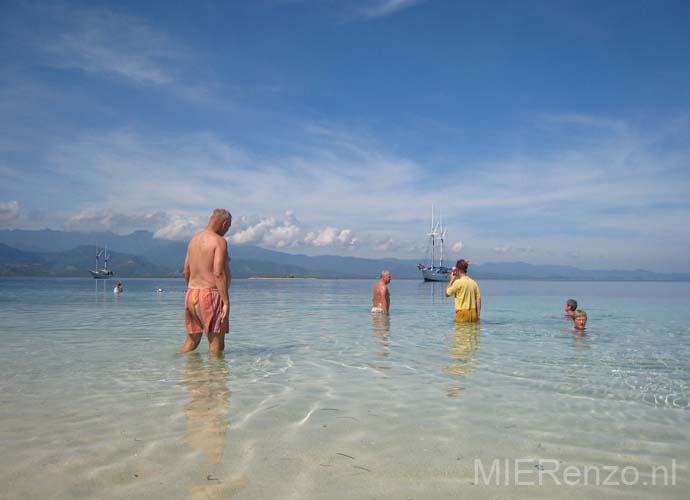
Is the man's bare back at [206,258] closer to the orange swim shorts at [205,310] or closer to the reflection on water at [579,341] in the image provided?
the orange swim shorts at [205,310]

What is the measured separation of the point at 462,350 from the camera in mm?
8609

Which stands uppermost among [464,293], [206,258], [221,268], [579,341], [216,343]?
[206,258]

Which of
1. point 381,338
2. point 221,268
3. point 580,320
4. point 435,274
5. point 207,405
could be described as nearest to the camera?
point 207,405

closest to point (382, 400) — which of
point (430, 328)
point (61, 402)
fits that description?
point (61, 402)

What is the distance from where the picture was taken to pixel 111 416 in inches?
173

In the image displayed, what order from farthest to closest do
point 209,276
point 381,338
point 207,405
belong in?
point 381,338
point 209,276
point 207,405

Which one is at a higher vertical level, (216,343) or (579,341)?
(216,343)

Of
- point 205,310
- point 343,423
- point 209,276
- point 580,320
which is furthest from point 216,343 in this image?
point 580,320

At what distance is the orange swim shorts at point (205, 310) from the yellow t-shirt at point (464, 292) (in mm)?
7085

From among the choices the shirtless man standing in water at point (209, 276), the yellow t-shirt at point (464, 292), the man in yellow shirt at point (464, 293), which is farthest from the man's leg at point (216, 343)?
the yellow t-shirt at point (464, 292)

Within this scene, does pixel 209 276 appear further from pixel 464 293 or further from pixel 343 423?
pixel 464 293

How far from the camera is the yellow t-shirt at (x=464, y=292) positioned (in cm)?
1233

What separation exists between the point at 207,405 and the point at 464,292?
29.9 ft

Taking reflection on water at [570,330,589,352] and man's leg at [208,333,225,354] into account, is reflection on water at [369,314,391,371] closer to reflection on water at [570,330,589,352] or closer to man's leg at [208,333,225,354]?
man's leg at [208,333,225,354]
